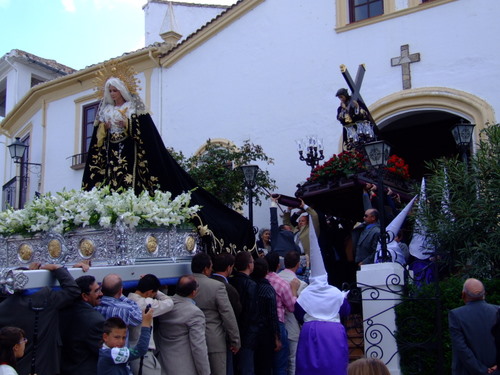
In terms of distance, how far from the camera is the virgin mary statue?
24.6 feet

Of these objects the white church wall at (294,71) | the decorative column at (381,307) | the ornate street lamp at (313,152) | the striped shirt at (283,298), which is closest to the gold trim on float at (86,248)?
the striped shirt at (283,298)

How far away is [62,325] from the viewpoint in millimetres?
5219

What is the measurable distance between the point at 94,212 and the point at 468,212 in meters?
4.16

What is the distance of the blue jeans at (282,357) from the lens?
22.3 feet

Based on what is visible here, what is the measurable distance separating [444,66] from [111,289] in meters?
8.93

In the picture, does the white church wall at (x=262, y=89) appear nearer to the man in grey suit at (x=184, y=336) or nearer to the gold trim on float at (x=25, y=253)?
the gold trim on float at (x=25, y=253)

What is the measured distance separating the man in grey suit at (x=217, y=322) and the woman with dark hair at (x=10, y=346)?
2251mm

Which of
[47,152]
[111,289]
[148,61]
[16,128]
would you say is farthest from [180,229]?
[16,128]

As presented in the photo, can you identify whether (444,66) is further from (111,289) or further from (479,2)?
(111,289)

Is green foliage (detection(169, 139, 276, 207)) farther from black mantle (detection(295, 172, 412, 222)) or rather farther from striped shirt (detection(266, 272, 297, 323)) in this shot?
striped shirt (detection(266, 272, 297, 323))

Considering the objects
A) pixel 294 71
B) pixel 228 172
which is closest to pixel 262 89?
pixel 294 71

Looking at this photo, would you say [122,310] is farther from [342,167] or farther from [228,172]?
[228,172]

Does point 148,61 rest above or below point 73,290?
above

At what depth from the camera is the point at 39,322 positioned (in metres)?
4.98
